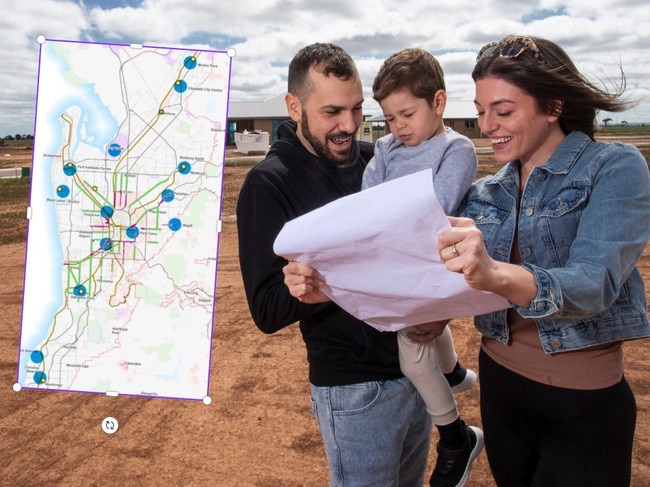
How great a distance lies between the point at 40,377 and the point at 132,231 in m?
0.99

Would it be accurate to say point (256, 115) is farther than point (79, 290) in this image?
Yes

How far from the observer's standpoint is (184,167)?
3.23m

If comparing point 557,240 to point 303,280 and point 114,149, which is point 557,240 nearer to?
point 303,280

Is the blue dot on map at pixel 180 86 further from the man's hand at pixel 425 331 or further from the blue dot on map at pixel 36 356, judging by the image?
the man's hand at pixel 425 331

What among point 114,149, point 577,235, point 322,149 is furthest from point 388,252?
point 114,149

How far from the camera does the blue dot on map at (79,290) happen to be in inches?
133

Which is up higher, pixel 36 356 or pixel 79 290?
pixel 79 290

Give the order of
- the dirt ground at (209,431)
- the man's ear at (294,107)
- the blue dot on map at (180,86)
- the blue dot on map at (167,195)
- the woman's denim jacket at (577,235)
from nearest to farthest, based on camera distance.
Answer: the woman's denim jacket at (577,235) → the man's ear at (294,107) → the blue dot on map at (180,86) → the blue dot on map at (167,195) → the dirt ground at (209,431)

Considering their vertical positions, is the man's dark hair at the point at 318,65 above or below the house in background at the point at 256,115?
below

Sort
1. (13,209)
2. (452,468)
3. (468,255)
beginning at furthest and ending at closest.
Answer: (13,209)
(452,468)
(468,255)

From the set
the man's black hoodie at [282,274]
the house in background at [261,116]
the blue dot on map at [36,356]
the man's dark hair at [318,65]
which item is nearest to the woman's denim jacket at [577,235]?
the man's black hoodie at [282,274]

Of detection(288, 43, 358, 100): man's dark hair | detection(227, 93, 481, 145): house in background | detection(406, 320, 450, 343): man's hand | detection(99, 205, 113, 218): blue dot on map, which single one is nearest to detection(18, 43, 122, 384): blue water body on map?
detection(99, 205, 113, 218): blue dot on map

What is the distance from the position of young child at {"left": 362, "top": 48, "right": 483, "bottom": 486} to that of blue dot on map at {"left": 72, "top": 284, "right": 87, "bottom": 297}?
188 centimetres

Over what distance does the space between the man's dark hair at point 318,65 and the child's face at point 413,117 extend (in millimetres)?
257
